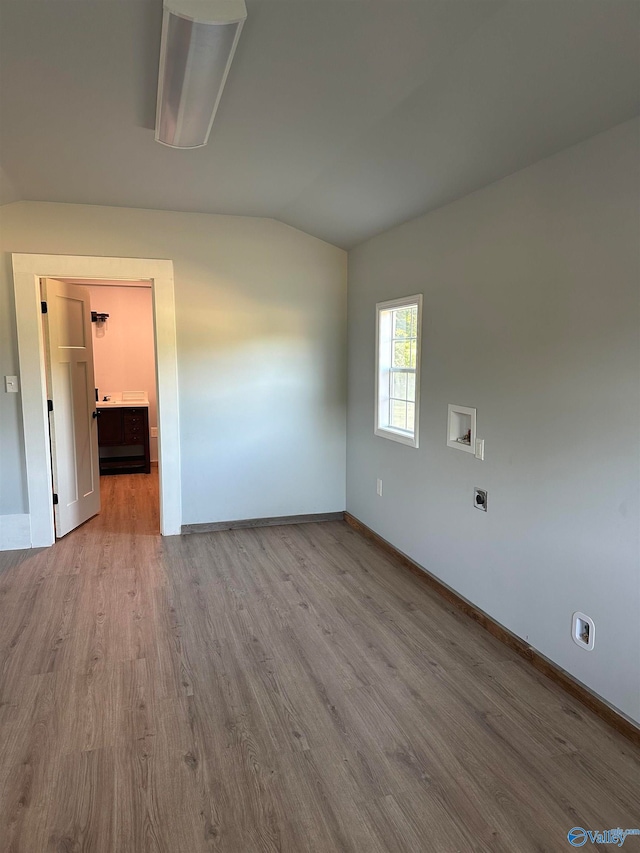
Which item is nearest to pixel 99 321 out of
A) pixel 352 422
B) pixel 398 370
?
pixel 352 422

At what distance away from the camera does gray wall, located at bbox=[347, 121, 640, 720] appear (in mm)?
2139

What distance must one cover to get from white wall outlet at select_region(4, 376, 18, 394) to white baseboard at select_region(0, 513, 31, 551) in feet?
3.12

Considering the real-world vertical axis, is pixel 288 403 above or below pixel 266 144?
below

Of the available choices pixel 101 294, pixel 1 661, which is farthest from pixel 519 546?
pixel 101 294

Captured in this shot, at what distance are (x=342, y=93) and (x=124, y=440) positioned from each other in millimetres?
5308

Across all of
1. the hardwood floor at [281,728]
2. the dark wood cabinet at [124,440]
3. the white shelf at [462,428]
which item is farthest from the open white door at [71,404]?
the white shelf at [462,428]

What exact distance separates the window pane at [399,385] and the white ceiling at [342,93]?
46.7 inches

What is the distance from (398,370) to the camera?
4121mm

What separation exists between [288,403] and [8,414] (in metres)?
2.16

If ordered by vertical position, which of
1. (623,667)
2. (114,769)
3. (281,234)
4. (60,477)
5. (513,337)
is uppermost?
(281,234)

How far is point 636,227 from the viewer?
2039mm

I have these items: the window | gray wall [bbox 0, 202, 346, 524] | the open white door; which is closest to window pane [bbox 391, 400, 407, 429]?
the window

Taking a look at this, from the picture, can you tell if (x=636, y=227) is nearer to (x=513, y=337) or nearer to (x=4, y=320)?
(x=513, y=337)

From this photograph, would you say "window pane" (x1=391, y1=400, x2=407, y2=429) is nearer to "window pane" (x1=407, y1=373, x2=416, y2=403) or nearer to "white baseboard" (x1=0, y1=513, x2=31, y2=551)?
"window pane" (x1=407, y1=373, x2=416, y2=403)
